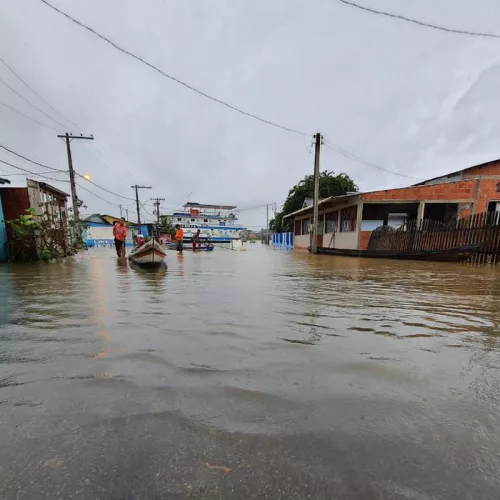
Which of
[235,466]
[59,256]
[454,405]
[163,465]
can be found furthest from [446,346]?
[59,256]

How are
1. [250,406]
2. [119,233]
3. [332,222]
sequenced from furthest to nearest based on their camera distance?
1. [332,222]
2. [119,233]
3. [250,406]

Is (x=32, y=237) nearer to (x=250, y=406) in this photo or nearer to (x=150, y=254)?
(x=150, y=254)

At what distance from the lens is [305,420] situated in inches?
67.1

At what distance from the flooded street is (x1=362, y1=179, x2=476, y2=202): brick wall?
42.2 ft

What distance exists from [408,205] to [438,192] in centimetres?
270

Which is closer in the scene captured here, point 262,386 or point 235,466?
point 235,466

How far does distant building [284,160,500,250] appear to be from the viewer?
15.0 metres

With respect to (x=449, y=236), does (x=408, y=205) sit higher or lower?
higher

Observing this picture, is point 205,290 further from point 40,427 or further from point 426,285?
point 426,285

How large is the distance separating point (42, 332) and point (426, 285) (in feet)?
23.3

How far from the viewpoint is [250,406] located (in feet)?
6.04

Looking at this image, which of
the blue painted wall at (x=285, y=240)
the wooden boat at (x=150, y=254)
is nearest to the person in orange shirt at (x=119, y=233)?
the wooden boat at (x=150, y=254)

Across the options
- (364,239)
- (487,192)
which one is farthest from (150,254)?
(487,192)

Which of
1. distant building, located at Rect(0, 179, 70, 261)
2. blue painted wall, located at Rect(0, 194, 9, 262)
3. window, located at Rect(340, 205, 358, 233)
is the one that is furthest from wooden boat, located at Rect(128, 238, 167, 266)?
window, located at Rect(340, 205, 358, 233)
